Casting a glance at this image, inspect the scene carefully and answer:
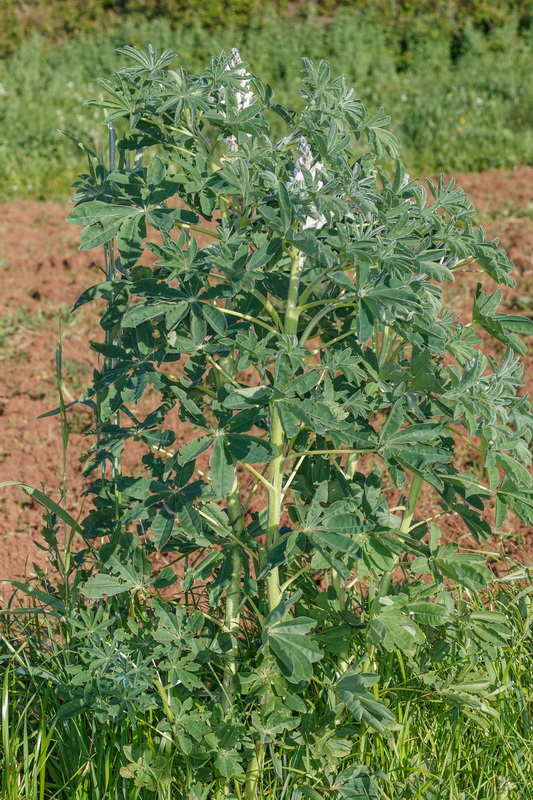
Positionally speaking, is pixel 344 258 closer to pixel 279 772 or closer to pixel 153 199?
pixel 153 199

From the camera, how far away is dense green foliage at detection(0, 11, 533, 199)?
7.37 m

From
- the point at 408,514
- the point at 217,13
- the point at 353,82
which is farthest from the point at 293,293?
Answer: the point at 217,13

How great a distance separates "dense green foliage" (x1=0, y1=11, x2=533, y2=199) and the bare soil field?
29.2 inches

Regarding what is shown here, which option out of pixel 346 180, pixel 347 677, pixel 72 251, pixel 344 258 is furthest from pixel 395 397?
pixel 72 251

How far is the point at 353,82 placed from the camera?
382 inches

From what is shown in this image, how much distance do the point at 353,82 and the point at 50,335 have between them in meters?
6.45

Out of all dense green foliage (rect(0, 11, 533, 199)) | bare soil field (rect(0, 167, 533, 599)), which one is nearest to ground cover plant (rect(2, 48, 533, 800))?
bare soil field (rect(0, 167, 533, 599))

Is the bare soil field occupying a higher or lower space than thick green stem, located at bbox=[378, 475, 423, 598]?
lower

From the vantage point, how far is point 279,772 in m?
1.70

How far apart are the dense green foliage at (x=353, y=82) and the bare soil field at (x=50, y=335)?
742mm

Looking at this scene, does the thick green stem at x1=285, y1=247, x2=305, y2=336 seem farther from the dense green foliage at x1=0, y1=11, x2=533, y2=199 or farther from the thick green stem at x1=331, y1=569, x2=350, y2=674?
the dense green foliage at x1=0, y1=11, x2=533, y2=199

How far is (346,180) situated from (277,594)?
883mm

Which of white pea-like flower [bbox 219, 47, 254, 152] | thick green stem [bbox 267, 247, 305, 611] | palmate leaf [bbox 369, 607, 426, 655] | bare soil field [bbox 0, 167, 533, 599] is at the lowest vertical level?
bare soil field [bbox 0, 167, 533, 599]

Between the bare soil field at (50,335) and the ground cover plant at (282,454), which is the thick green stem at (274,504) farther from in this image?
the bare soil field at (50,335)
